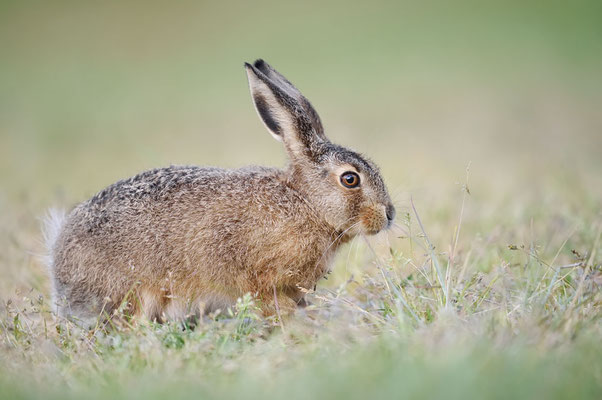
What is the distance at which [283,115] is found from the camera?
6305 mm

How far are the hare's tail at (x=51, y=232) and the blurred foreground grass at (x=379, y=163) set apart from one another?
38cm

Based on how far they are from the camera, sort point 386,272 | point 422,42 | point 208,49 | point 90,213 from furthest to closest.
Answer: point 208,49 < point 422,42 < point 90,213 < point 386,272

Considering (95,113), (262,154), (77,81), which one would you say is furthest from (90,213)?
(77,81)

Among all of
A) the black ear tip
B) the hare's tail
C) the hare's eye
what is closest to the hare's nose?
the hare's eye

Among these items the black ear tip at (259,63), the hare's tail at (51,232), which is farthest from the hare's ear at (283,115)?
the hare's tail at (51,232)

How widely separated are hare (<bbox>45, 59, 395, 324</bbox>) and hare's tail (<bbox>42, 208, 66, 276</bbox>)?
0.14ft

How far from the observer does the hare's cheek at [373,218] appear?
6129 mm

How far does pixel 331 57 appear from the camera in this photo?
3041 centimetres

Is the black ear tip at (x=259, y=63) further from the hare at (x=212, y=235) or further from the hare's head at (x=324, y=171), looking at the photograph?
the hare at (x=212, y=235)

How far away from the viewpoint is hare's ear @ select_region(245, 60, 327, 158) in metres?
6.20

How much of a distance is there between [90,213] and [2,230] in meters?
3.01

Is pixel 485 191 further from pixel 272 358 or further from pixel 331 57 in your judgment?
pixel 331 57

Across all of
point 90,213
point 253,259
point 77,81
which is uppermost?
point 77,81

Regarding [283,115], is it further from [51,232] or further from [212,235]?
[51,232]
